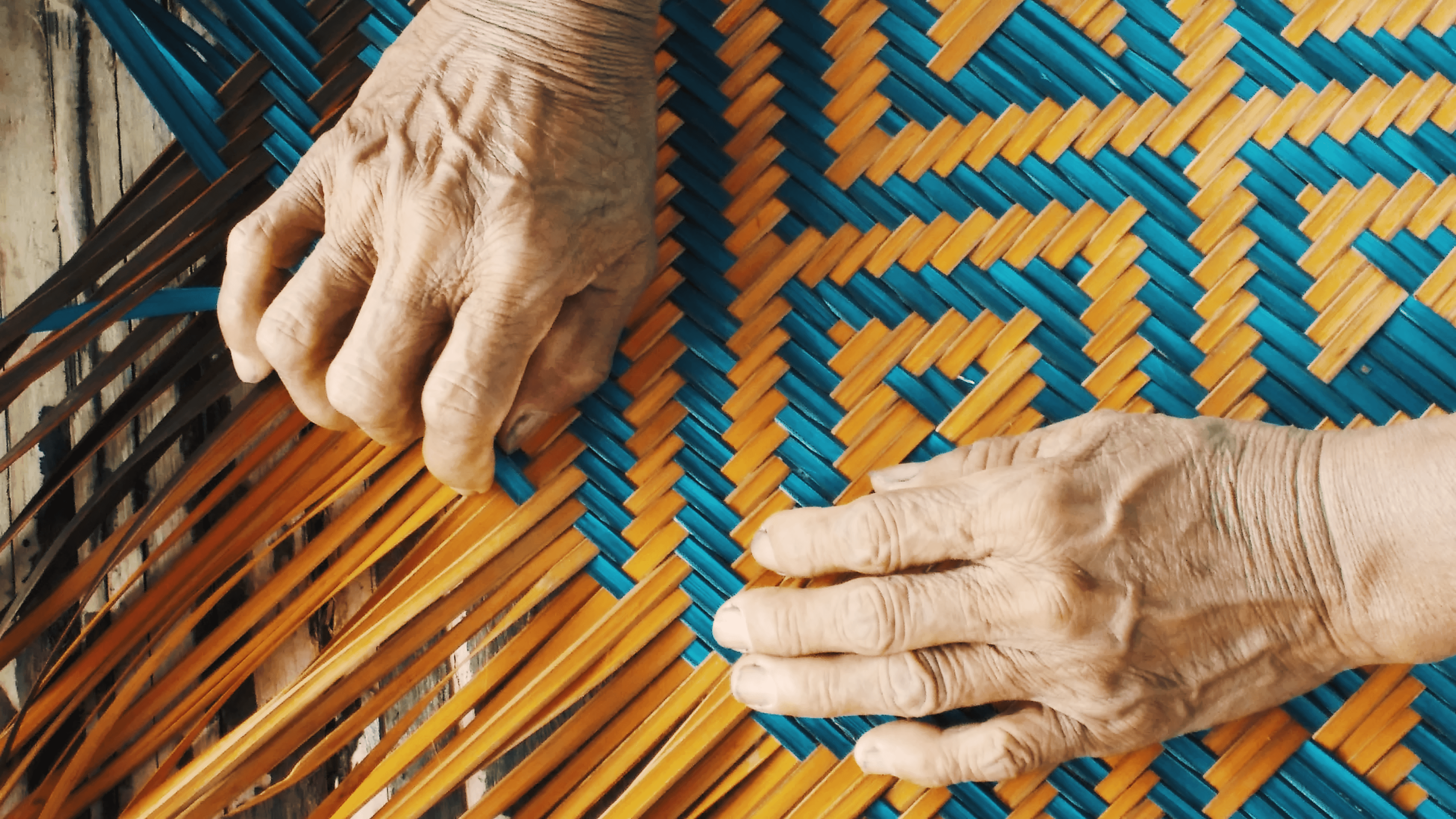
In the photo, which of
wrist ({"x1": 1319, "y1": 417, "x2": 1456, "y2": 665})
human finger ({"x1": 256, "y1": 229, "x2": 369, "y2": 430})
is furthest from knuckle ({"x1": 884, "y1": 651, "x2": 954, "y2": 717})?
human finger ({"x1": 256, "y1": 229, "x2": 369, "y2": 430})

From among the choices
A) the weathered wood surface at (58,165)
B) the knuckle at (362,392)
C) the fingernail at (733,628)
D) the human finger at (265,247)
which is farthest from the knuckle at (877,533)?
the weathered wood surface at (58,165)

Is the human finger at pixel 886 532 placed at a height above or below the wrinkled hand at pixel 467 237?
below

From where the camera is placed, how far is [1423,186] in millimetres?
A: 767

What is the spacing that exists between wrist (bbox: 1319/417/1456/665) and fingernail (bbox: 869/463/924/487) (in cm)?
31

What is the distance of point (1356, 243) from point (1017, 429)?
0.32 m

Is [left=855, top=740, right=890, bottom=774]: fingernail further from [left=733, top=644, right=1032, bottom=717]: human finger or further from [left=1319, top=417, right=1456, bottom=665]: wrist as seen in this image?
[left=1319, top=417, right=1456, bottom=665]: wrist

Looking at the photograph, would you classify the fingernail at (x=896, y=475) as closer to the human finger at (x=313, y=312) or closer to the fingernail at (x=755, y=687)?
the fingernail at (x=755, y=687)

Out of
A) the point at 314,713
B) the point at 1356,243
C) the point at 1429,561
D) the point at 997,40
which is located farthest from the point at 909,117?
the point at 314,713

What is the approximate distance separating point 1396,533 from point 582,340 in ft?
2.14

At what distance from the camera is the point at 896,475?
2.56 ft

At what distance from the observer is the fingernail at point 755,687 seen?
2.48ft

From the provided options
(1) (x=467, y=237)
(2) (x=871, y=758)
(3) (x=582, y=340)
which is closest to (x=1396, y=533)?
(2) (x=871, y=758)

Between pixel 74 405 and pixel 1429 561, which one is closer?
pixel 1429 561

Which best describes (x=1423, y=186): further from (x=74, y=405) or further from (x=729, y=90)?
(x=74, y=405)
